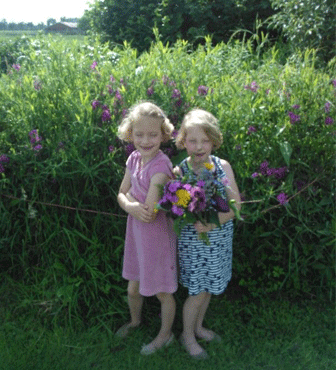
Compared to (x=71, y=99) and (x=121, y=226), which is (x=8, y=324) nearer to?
(x=121, y=226)

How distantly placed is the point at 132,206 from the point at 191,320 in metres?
0.72

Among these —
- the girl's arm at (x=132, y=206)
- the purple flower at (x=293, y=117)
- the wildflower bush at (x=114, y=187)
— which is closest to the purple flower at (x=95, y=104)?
the wildflower bush at (x=114, y=187)

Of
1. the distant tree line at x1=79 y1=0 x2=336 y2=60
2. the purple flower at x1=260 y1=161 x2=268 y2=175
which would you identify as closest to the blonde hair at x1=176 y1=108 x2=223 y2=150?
the purple flower at x1=260 y1=161 x2=268 y2=175

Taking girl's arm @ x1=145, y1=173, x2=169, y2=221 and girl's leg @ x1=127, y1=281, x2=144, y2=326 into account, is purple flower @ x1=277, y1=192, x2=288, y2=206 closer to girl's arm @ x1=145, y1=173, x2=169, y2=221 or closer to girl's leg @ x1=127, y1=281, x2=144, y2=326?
girl's arm @ x1=145, y1=173, x2=169, y2=221

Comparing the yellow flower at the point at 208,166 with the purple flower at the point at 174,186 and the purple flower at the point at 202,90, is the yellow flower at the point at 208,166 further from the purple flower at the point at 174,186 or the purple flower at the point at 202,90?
the purple flower at the point at 202,90

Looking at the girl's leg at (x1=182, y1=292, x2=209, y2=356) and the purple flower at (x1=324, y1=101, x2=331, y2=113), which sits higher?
the purple flower at (x1=324, y1=101, x2=331, y2=113)

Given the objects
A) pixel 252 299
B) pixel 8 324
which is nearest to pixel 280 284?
pixel 252 299

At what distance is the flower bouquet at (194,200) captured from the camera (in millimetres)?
2568

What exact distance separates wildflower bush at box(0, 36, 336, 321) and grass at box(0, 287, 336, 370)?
11 centimetres

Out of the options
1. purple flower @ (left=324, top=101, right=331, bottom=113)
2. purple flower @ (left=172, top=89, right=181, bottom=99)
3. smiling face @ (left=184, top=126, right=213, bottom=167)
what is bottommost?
smiling face @ (left=184, top=126, right=213, bottom=167)

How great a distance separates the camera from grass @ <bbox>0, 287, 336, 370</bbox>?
294 centimetres

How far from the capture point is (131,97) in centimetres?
348

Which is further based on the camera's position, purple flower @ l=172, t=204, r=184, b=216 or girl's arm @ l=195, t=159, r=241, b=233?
girl's arm @ l=195, t=159, r=241, b=233

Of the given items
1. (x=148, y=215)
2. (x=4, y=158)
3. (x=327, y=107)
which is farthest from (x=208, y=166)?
(x=4, y=158)
